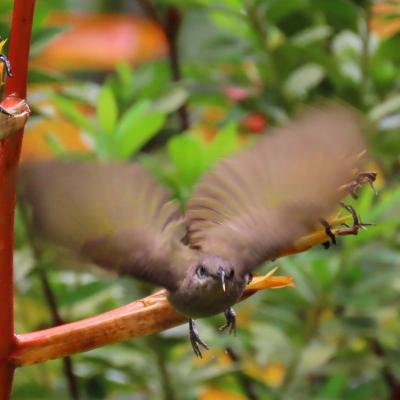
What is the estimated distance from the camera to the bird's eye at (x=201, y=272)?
0.35 m

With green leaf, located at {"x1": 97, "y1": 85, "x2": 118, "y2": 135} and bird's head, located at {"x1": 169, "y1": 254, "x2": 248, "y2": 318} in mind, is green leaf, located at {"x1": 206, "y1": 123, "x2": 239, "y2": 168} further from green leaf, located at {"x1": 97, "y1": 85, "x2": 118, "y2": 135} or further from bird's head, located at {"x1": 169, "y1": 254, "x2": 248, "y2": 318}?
bird's head, located at {"x1": 169, "y1": 254, "x2": 248, "y2": 318}

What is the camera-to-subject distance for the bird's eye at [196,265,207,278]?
0.35 m

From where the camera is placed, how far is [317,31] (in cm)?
77

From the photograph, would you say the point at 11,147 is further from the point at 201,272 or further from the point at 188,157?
the point at 188,157

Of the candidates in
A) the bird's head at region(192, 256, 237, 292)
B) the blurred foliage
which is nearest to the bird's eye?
the bird's head at region(192, 256, 237, 292)

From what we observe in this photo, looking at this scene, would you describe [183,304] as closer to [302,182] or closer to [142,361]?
[302,182]

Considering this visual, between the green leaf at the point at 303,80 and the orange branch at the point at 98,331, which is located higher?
the orange branch at the point at 98,331

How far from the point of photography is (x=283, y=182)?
0.34 m

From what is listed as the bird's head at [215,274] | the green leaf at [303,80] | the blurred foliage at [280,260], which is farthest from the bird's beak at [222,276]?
the green leaf at [303,80]

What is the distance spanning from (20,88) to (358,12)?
486 millimetres

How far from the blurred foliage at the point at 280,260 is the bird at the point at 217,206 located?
251mm

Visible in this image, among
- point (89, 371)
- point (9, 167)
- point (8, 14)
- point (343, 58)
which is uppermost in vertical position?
point (9, 167)

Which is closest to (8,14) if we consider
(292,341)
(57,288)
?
(57,288)

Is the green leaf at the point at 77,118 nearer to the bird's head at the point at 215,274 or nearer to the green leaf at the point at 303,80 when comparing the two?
the green leaf at the point at 303,80
